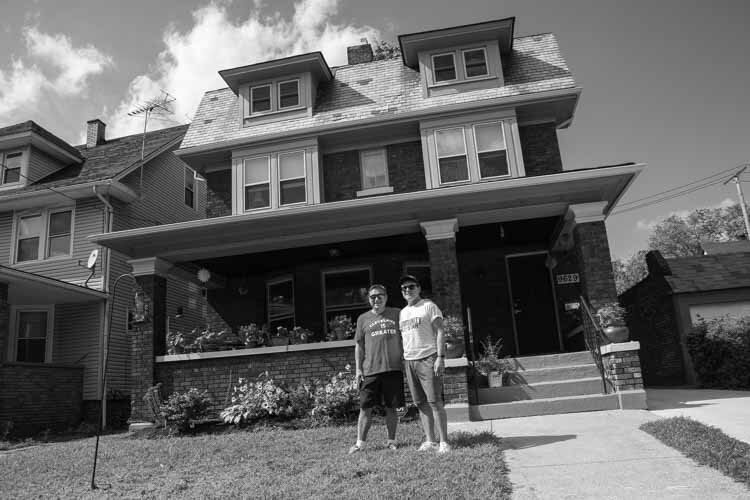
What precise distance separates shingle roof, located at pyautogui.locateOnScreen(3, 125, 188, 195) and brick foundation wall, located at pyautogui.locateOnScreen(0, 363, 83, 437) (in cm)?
484

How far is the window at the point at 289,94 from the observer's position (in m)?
13.3

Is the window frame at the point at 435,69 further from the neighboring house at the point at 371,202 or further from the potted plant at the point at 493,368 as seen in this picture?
the potted plant at the point at 493,368

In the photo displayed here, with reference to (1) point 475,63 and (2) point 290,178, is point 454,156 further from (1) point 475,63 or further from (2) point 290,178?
(2) point 290,178

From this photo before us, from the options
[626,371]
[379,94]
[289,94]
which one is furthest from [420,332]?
[289,94]

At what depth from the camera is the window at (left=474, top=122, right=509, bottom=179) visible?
1169 centimetres

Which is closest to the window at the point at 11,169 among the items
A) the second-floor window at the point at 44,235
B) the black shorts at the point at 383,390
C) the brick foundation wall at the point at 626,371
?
the second-floor window at the point at 44,235

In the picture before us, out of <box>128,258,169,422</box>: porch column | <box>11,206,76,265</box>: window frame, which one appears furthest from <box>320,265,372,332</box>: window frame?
<box>11,206,76,265</box>: window frame

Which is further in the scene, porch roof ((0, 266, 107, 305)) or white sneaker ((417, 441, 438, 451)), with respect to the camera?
porch roof ((0, 266, 107, 305))

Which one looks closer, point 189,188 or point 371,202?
point 371,202

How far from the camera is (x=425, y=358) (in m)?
5.60

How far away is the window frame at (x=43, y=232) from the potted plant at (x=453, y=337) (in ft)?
36.0

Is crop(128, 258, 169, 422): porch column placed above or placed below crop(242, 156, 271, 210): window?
below

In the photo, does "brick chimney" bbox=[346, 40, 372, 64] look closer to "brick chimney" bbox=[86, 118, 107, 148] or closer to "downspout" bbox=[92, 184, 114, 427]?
"downspout" bbox=[92, 184, 114, 427]

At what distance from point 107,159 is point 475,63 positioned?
10.8 metres
